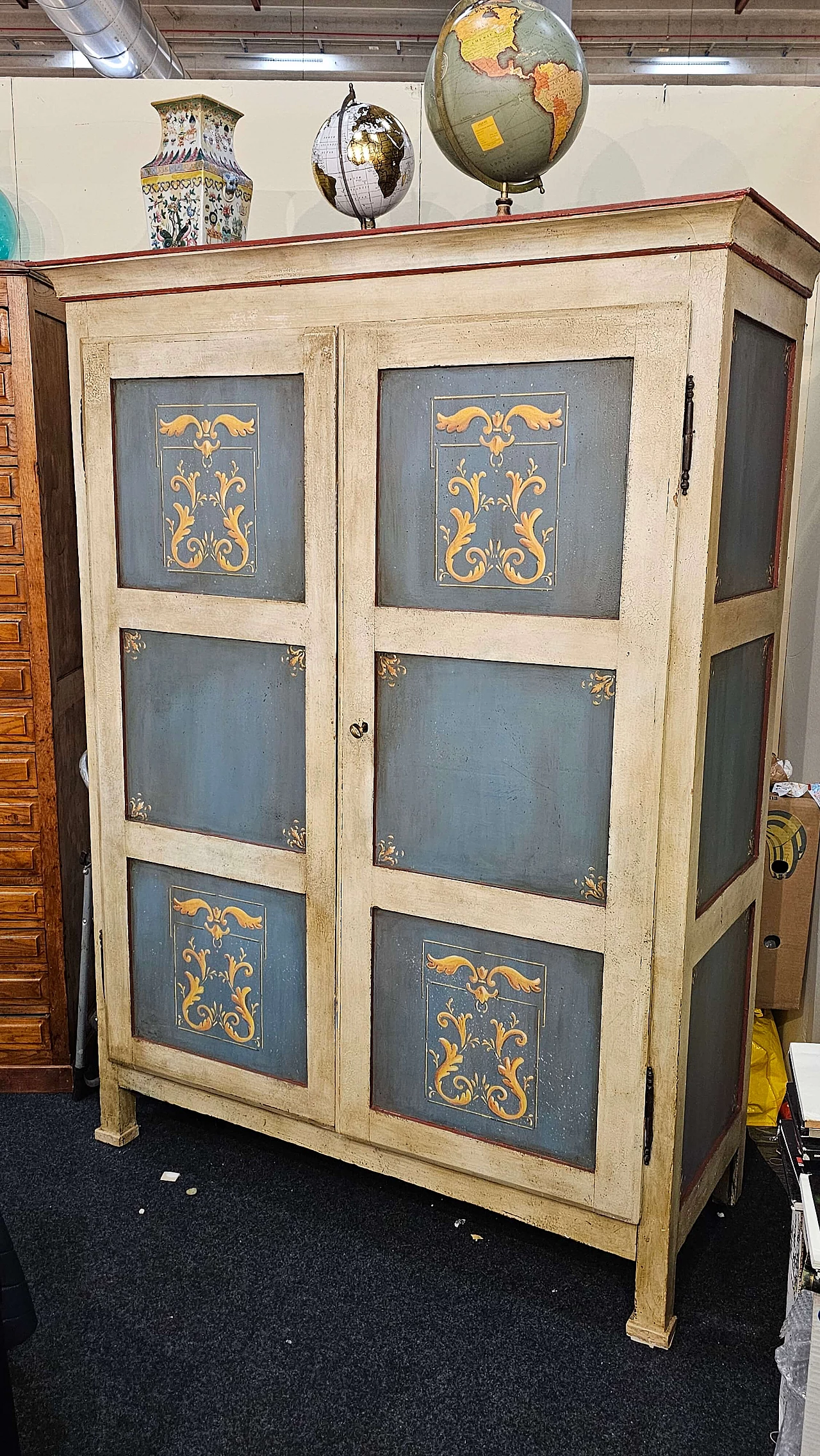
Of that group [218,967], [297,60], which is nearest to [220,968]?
[218,967]

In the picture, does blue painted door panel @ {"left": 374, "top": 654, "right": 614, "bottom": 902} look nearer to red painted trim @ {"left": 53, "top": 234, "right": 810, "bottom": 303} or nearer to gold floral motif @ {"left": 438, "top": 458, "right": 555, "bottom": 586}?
gold floral motif @ {"left": 438, "top": 458, "right": 555, "bottom": 586}

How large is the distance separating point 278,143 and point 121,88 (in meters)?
0.44

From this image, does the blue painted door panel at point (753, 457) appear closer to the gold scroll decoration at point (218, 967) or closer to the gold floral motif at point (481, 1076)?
the gold floral motif at point (481, 1076)

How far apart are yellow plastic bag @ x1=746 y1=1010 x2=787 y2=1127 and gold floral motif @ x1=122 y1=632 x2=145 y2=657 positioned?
1.63 metres

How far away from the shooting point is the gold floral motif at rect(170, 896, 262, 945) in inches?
88.1

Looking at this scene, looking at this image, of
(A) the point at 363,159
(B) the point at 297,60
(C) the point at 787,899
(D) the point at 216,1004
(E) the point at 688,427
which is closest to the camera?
(E) the point at 688,427

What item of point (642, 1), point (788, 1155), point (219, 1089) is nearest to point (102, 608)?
point (219, 1089)

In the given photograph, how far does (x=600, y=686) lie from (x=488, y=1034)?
0.69 m

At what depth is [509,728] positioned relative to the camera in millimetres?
1888

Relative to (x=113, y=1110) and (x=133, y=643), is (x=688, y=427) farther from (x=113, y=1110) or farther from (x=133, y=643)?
(x=113, y=1110)

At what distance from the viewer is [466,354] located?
181 cm

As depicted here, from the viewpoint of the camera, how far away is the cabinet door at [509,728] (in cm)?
173

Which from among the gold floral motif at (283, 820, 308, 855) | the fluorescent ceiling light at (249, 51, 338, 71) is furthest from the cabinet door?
the fluorescent ceiling light at (249, 51, 338, 71)

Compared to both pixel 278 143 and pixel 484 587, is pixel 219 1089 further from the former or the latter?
pixel 278 143
